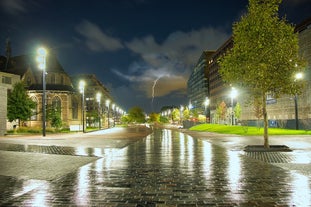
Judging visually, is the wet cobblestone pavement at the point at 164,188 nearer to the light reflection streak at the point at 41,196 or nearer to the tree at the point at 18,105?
the light reflection streak at the point at 41,196

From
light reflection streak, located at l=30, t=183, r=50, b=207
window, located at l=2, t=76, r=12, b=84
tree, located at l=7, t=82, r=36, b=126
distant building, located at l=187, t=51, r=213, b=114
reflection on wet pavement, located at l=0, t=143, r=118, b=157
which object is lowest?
reflection on wet pavement, located at l=0, t=143, r=118, b=157

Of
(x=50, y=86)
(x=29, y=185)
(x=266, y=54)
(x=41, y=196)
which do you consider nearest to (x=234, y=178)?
(x=41, y=196)

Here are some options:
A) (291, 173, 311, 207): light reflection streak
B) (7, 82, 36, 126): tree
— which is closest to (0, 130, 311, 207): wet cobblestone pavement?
(291, 173, 311, 207): light reflection streak

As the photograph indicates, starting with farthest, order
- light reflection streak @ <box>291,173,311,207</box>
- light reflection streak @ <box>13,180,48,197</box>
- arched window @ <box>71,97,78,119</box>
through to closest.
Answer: arched window @ <box>71,97,78,119</box>
light reflection streak @ <box>13,180,48,197</box>
light reflection streak @ <box>291,173,311,207</box>

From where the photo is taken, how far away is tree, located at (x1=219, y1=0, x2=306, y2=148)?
20.1m

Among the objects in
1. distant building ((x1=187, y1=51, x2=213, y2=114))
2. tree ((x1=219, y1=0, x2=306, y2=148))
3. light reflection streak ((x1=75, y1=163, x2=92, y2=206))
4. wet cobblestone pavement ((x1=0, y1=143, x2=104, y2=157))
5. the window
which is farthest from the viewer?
distant building ((x1=187, y1=51, x2=213, y2=114))

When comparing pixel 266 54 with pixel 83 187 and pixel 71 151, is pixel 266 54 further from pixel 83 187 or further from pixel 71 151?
pixel 83 187

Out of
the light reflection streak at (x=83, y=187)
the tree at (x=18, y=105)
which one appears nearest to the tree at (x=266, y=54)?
the light reflection streak at (x=83, y=187)

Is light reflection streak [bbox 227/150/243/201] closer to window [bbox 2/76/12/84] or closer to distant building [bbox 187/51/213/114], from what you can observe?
window [bbox 2/76/12/84]

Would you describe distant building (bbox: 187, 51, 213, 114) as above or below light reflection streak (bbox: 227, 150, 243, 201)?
above

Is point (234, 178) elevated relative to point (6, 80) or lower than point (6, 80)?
lower

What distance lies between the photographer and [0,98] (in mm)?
38875

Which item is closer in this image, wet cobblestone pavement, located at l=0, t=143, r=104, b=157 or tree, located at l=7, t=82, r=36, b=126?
wet cobblestone pavement, located at l=0, t=143, r=104, b=157

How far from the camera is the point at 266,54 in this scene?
2017cm
